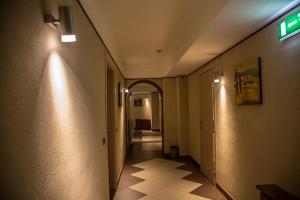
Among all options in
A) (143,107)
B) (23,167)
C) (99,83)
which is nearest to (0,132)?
(23,167)

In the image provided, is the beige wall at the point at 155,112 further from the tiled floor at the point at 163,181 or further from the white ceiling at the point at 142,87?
the tiled floor at the point at 163,181

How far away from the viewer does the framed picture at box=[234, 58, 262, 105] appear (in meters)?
2.23

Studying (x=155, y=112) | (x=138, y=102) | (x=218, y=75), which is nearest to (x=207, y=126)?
(x=218, y=75)

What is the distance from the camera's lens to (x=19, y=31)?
2.56ft

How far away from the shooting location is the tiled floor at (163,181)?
3236 millimetres

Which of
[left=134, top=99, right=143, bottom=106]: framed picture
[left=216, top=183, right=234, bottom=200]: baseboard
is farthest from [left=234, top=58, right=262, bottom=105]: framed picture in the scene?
[left=134, top=99, right=143, bottom=106]: framed picture

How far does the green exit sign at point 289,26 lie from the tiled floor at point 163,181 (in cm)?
259

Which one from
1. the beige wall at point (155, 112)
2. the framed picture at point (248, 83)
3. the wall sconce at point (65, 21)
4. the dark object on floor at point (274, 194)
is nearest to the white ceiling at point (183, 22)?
the framed picture at point (248, 83)

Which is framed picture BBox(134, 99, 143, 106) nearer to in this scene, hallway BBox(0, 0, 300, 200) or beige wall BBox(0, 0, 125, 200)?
hallway BBox(0, 0, 300, 200)

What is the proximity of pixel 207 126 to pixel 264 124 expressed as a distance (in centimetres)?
189

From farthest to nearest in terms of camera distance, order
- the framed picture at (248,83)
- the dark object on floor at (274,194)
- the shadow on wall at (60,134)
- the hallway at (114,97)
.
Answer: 1. the framed picture at (248,83)
2. the dark object on floor at (274,194)
3. the shadow on wall at (60,134)
4. the hallway at (114,97)

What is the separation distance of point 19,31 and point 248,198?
9.61 ft

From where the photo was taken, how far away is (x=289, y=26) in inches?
67.2

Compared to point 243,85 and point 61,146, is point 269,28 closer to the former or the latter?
point 243,85
